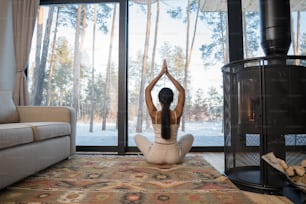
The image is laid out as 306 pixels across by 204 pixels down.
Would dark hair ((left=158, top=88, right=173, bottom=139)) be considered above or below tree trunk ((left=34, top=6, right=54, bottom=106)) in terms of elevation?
below

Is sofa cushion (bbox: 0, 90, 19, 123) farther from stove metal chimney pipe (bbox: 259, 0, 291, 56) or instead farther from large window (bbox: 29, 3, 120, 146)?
stove metal chimney pipe (bbox: 259, 0, 291, 56)

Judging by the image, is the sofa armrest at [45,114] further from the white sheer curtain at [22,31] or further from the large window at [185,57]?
the large window at [185,57]

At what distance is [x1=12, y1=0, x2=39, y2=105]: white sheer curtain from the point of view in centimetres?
285

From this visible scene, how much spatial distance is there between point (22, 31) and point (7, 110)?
1.28m

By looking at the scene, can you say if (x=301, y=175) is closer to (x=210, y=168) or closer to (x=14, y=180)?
(x=210, y=168)

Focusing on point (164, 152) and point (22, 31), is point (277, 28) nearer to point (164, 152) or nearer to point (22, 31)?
point (164, 152)

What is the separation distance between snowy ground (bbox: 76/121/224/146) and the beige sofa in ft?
1.89

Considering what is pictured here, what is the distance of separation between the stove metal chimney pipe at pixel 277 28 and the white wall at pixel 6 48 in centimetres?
293

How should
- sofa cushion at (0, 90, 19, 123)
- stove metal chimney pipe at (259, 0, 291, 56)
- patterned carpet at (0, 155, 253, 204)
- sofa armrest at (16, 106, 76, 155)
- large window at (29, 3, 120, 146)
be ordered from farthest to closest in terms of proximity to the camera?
large window at (29, 3, 120, 146), sofa armrest at (16, 106, 76, 155), sofa cushion at (0, 90, 19, 123), stove metal chimney pipe at (259, 0, 291, 56), patterned carpet at (0, 155, 253, 204)

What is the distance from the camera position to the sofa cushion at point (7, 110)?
2.11 metres

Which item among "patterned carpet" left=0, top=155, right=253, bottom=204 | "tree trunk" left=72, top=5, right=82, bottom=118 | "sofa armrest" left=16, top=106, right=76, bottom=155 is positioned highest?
"tree trunk" left=72, top=5, right=82, bottom=118

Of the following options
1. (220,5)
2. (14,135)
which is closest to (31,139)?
(14,135)

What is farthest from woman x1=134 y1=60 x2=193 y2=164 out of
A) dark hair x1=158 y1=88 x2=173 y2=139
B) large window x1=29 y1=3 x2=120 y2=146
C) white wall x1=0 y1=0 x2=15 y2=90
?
white wall x1=0 y1=0 x2=15 y2=90

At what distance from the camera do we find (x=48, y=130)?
182cm
